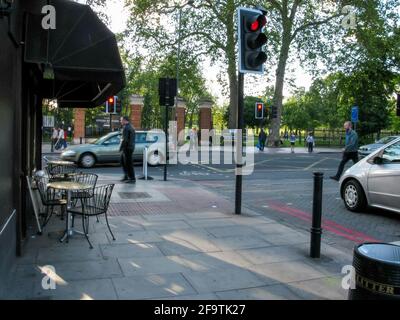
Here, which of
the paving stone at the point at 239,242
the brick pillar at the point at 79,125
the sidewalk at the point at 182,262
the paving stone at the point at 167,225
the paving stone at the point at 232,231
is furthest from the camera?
the brick pillar at the point at 79,125

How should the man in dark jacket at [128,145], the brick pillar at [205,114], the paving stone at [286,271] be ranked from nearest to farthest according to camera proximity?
the paving stone at [286,271] < the man in dark jacket at [128,145] < the brick pillar at [205,114]

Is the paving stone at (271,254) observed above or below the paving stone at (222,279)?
above

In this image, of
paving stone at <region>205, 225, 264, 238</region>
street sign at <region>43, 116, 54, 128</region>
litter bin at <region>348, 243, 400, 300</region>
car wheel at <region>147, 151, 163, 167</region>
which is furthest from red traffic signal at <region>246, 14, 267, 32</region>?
street sign at <region>43, 116, 54, 128</region>

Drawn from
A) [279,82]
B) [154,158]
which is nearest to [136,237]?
[154,158]

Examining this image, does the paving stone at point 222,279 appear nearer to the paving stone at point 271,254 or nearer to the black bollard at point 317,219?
the paving stone at point 271,254

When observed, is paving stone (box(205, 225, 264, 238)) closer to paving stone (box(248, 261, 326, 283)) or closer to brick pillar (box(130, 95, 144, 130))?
paving stone (box(248, 261, 326, 283))

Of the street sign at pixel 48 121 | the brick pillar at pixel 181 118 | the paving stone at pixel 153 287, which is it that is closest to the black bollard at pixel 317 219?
the paving stone at pixel 153 287

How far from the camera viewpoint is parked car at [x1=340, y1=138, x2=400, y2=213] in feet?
26.0

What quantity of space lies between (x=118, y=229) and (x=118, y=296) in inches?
109

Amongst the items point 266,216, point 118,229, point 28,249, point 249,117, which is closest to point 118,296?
point 28,249

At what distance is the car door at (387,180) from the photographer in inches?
309

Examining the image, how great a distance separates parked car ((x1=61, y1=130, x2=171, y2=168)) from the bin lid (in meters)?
15.1

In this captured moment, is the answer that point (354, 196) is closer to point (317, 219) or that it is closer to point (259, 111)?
point (317, 219)

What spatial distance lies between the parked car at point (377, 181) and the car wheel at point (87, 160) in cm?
1107
